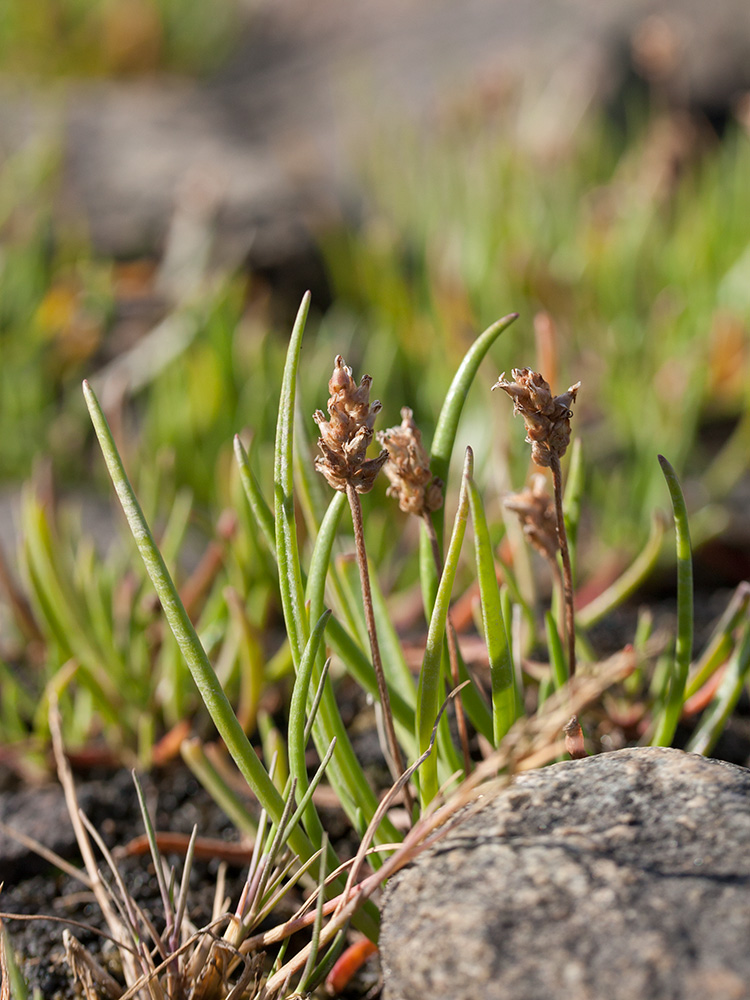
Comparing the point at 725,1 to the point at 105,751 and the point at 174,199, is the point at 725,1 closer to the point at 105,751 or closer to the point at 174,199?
the point at 174,199

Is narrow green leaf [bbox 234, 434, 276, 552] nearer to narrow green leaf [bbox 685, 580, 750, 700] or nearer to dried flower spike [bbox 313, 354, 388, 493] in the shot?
dried flower spike [bbox 313, 354, 388, 493]

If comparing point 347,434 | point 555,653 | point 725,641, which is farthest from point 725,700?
point 347,434

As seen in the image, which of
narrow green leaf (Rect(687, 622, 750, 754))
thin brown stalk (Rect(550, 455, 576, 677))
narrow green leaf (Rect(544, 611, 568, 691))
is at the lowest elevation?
narrow green leaf (Rect(687, 622, 750, 754))

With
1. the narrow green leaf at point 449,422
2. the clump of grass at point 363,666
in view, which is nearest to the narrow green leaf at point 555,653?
the clump of grass at point 363,666

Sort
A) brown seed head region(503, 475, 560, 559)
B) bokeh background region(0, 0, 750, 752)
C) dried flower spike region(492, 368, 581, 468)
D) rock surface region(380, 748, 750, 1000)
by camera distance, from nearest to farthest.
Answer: rock surface region(380, 748, 750, 1000), dried flower spike region(492, 368, 581, 468), brown seed head region(503, 475, 560, 559), bokeh background region(0, 0, 750, 752)

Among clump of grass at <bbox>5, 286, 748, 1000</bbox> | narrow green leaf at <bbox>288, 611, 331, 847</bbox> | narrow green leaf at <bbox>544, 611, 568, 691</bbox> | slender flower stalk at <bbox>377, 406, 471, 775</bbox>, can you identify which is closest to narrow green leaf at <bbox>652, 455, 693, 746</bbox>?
clump of grass at <bbox>5, 286, 748, 1000</bbox>

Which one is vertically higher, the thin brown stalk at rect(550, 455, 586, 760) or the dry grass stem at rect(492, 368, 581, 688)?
the dry grass stem at rect(492, 368, 581, 688)

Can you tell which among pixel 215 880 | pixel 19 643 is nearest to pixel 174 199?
pixel 19 643
